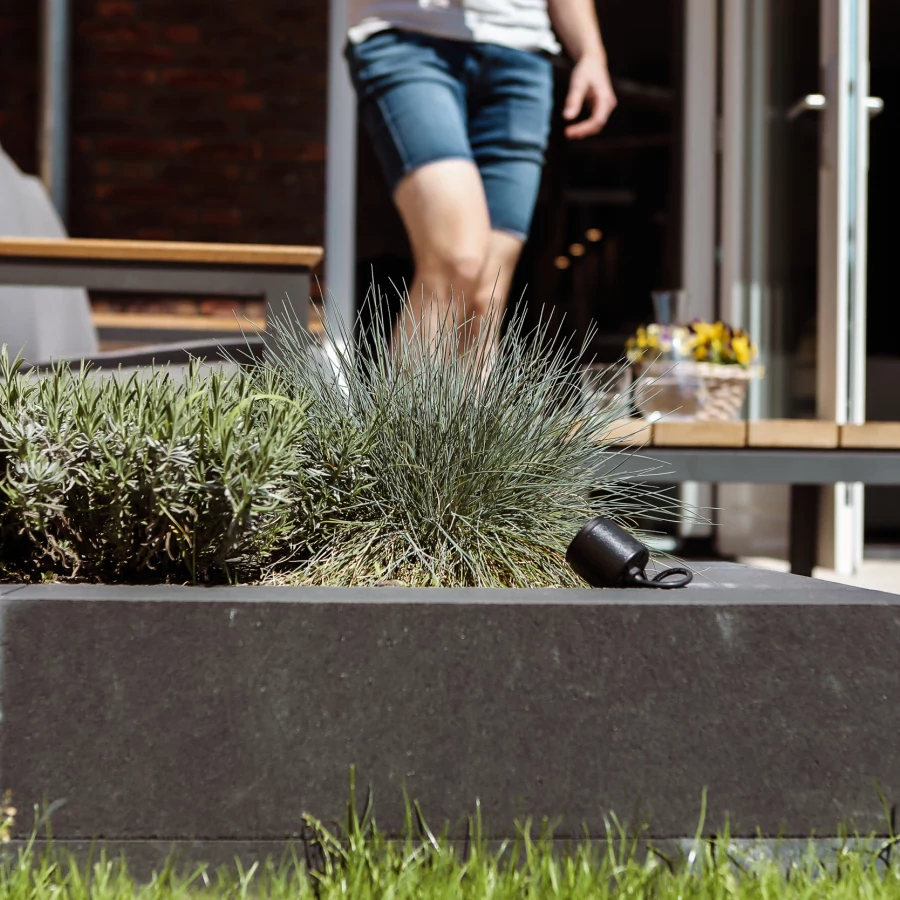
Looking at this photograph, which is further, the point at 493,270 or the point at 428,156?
the point at 493,270

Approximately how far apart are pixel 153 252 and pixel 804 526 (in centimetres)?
166

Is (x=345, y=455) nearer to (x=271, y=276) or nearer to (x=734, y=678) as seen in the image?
(x=734, y=678)

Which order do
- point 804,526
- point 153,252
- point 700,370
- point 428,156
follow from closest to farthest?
1. point 153,252
2. point 428,156
3. point 804,526
4. point 700,370

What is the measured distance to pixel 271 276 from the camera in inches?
87.8

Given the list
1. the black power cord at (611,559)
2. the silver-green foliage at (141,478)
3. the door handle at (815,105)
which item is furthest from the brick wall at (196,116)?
the black power cord at (611,559)

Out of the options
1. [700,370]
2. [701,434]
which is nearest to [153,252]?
[701,434]

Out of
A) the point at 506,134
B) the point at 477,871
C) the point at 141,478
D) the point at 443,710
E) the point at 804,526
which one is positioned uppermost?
the point at 506,134

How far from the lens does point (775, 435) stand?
243 cm

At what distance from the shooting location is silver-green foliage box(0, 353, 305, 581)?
1.19 metres

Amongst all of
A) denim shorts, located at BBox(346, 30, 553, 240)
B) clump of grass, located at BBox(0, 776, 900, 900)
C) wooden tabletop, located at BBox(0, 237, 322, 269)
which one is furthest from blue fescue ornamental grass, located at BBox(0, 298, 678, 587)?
denim shorts, located at BBox(346, 30, 553, 240)

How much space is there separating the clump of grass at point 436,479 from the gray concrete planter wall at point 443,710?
251 millimetres

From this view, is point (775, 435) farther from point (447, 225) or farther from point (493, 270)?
point (447, 225)

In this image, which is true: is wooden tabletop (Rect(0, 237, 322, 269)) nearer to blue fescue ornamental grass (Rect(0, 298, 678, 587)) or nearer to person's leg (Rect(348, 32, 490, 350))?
person's leg (Rect(348, 32, 490, 350))

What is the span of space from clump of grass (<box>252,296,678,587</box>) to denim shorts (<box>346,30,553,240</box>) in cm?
100
